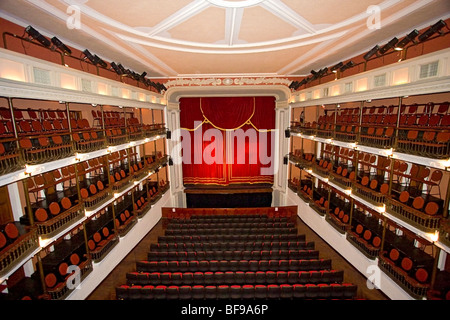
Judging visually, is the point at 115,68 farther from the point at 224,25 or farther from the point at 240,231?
the point at 240,231

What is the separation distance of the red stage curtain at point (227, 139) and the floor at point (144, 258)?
541 centimetres

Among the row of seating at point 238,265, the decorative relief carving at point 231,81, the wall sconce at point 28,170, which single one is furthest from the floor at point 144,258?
the decorative relief carving at point 231,81

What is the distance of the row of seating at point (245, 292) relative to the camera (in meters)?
7.86

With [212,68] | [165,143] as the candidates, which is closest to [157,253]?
[165,143]

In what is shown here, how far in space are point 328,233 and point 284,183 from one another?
5.56m

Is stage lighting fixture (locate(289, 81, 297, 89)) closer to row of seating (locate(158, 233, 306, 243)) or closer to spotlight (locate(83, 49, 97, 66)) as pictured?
row of seating (locate(158, 233, 306, 243))

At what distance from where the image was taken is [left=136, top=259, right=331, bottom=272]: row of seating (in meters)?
9.44

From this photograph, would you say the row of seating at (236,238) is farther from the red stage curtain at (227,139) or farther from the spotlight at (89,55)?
the spotlight at (89,55)

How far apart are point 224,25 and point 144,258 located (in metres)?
10.7

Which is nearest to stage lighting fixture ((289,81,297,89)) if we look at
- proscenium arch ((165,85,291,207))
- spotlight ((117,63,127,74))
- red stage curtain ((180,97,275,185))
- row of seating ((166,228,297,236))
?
proscenium arch ((165,85,291,207))

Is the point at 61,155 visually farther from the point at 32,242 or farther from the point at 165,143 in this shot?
the point at 165,143

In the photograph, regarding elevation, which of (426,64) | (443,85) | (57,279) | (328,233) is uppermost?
(426,64)

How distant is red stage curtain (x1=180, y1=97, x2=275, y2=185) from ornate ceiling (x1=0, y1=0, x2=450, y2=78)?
570 centimetres

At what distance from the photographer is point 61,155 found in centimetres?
780
